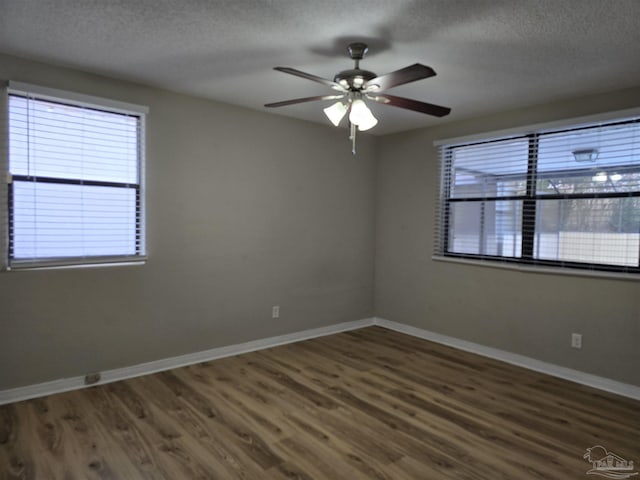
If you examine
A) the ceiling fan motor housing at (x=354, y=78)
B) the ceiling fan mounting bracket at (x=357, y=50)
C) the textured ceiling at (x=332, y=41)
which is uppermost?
the textured ceiling at (x=332, y=41)

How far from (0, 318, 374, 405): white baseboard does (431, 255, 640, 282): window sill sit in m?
1.44

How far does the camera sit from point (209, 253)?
3.83m

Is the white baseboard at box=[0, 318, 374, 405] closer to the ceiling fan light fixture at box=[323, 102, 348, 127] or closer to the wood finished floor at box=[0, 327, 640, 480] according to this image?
the wood finished floor at box=[0, 327, 640, 480]

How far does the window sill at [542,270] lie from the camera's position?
129 inches

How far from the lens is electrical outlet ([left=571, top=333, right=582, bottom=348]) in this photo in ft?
11.5

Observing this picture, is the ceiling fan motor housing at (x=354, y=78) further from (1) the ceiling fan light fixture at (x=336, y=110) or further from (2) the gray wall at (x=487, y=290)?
(2) the gray wall at (x=487, y=290)

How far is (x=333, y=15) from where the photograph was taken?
7.12ft

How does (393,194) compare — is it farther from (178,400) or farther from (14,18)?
(14,18)

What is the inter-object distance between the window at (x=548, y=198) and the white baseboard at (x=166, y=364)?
1.60 m

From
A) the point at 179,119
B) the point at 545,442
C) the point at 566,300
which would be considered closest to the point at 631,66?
the point at 566,300

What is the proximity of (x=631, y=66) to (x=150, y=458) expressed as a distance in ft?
12.7

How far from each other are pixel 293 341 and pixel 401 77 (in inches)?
120
